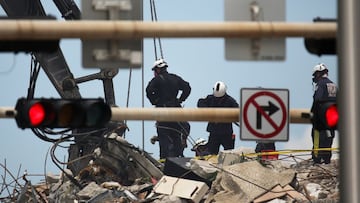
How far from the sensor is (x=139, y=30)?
38.6 ft

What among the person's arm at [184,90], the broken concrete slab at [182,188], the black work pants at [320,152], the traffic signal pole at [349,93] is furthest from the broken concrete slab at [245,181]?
the traffic signal pole at [349,93]

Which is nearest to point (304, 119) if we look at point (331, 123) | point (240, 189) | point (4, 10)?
point (331, 123)

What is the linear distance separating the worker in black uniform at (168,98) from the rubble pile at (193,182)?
2.38 ft

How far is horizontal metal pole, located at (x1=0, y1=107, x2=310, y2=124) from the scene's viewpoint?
13367 millimetres

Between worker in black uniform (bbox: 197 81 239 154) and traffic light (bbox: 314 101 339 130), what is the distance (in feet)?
46.8

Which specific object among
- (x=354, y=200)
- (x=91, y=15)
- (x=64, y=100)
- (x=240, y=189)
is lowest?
(x=240, y=189)

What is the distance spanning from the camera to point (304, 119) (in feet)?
44.7

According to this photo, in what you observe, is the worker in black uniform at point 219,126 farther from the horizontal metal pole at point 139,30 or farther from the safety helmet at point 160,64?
the horizontal metal pole at point 139,30

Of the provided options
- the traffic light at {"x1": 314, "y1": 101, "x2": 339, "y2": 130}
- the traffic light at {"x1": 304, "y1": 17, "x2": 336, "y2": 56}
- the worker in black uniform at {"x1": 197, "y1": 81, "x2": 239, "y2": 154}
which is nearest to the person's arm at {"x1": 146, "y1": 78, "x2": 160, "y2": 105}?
the worker in black uniform at {"x1": 197, "y1": 81, "x2": 239, "y2": 154}

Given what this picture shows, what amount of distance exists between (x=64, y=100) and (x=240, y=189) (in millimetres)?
11664

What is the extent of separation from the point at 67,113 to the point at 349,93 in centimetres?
333

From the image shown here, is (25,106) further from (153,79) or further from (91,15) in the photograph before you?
(153,79)

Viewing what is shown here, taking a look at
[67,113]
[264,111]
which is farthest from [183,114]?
[67,113]

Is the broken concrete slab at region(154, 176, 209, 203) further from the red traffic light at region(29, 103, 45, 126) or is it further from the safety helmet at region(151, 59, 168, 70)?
the red traffic light at region(29, 103, 45, 126)
